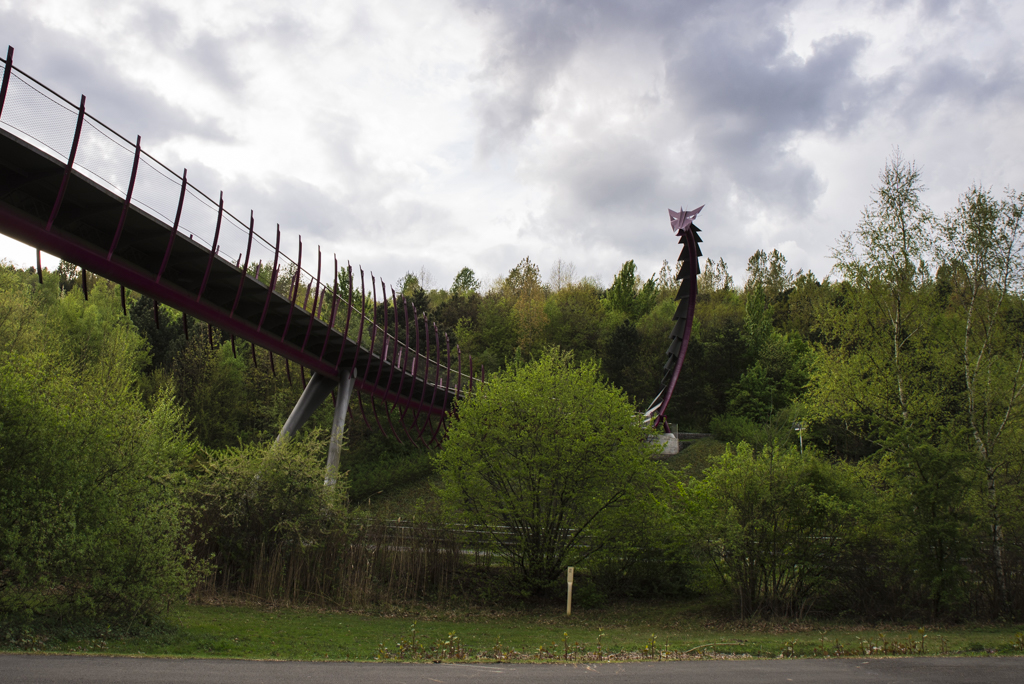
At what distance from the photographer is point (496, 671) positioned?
809 centimetres

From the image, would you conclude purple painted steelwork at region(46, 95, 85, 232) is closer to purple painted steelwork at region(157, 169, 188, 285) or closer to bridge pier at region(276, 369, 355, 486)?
purple painted steelwork at region(157, 169, 188, 285)

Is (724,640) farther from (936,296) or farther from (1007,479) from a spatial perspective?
(936,296)

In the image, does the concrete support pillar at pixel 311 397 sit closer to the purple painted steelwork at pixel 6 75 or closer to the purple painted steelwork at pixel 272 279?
the purple painted steelwork at pixel 272 279

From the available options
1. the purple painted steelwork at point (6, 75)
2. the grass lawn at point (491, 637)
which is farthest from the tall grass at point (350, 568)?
the purple painted steelwork at point (6, 75)

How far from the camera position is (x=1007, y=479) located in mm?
15594

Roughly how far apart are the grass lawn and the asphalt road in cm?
86

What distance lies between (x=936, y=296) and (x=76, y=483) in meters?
21.6

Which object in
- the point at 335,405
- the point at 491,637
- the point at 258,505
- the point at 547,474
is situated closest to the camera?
the point at 491,637

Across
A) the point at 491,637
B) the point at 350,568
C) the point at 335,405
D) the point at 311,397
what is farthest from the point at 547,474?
the point at 311,397

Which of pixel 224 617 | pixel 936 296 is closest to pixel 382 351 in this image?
pixel 224 617

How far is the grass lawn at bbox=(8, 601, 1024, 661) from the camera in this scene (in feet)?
30.6

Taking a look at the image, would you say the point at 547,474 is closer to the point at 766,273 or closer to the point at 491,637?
the point at 491,637

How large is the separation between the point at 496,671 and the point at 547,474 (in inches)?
350

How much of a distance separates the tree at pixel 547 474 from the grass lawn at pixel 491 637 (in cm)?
174
